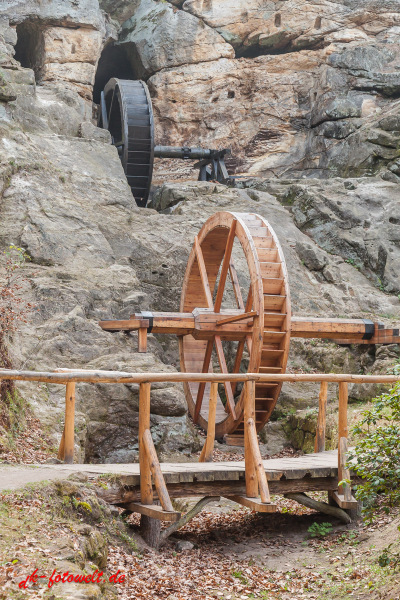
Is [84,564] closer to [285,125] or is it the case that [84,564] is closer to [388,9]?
[285,125]

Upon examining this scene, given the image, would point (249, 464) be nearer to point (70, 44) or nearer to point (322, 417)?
point (322, 417)

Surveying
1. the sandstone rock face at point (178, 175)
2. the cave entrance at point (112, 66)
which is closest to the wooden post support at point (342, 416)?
the sandstone rock face at point (178, 175)

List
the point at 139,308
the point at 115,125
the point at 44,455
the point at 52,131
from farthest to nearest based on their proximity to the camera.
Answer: the point at 115,125, the point at 52,131, the point at 139,308, the point at 44,455

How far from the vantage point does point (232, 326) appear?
33.4ft

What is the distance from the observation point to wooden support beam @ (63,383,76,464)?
610 centimetres

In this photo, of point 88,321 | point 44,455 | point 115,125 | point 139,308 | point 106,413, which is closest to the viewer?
point 44,455

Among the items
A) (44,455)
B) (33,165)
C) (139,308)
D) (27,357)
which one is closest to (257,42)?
(33,165)

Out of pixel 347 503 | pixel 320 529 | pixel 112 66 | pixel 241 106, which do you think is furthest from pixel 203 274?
pixel 112 66

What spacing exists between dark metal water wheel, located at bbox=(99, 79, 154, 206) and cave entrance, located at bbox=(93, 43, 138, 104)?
4574mm

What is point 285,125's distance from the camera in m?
24.2

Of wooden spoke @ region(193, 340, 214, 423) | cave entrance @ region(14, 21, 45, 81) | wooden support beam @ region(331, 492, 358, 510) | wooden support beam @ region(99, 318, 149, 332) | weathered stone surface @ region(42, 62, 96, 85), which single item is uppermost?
cave entrance @ region(14, 21, 45, 81)

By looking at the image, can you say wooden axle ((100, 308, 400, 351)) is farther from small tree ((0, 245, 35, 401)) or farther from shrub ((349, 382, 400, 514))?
shrub ((349, 382, 400, 514))

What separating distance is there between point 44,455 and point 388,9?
902 inches

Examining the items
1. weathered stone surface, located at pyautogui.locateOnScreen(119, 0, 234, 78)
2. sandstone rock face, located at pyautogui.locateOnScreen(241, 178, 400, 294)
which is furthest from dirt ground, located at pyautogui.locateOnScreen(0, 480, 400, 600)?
weathered stone surface, located at pyautogui.locateOnScreen(119, 0, 234, 78)
